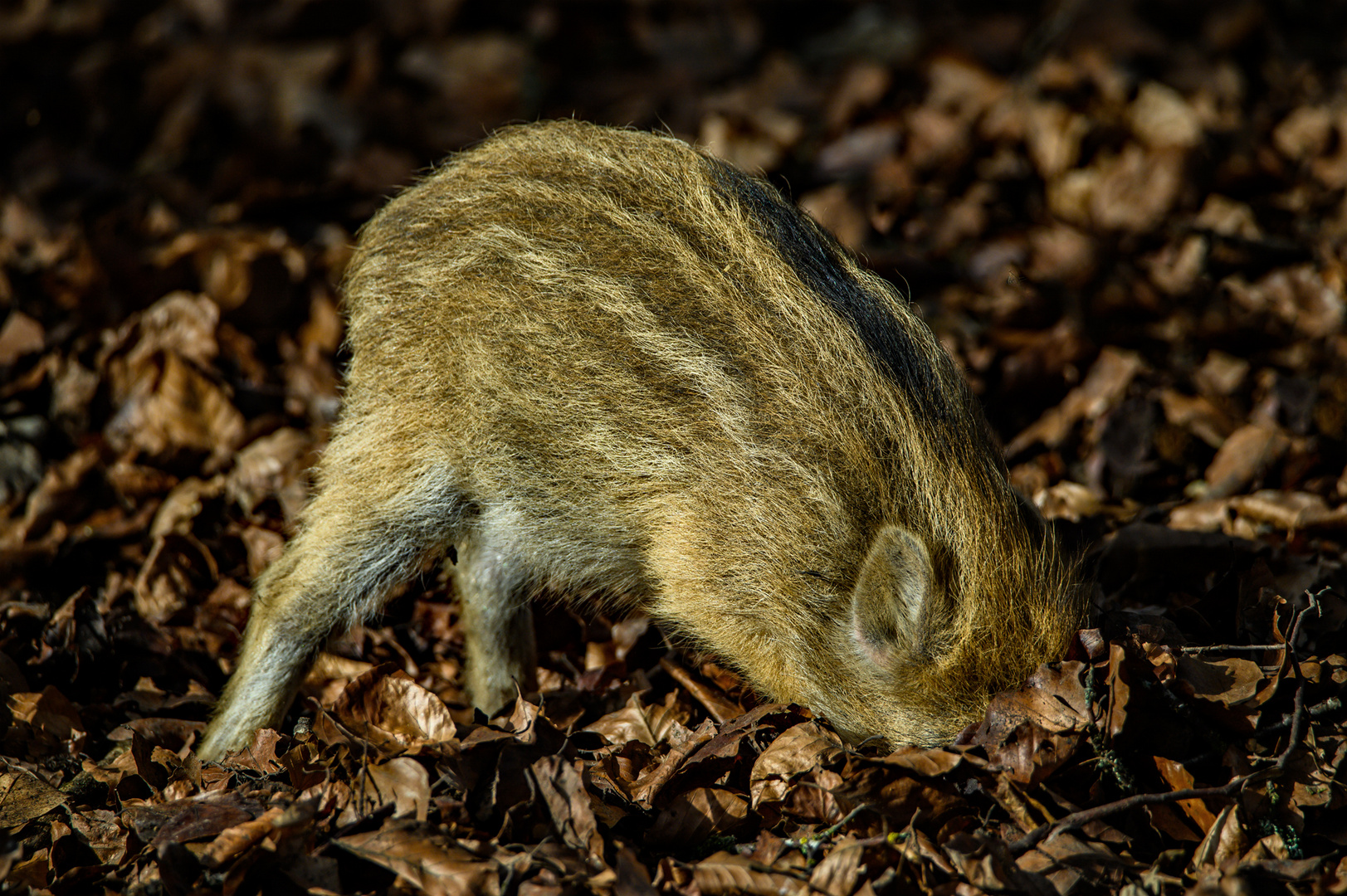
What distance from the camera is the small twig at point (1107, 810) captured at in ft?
7.14

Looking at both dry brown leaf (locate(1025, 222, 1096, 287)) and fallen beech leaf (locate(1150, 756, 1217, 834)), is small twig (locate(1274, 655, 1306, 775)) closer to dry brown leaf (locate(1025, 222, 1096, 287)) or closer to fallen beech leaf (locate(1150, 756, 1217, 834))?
fallen beech leaf (locate(1150, 756, 1217, 834))

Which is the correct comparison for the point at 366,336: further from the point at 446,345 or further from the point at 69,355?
the point at 69,355

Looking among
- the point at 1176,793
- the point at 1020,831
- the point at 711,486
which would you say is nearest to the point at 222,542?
the point at 711,486

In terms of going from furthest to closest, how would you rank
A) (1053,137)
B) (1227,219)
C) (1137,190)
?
1. (1053,137)
2. (1137,190)
3. (1227,219)

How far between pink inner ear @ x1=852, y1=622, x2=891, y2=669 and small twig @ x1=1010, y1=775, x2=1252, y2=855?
47 cm

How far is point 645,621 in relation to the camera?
3334mm

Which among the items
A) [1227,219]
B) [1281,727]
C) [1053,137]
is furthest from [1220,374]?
[1281,727]

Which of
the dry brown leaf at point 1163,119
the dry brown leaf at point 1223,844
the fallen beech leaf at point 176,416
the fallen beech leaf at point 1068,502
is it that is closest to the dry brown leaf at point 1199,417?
the fallen beech leaf at point 1068,502

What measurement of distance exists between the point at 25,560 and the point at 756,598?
2.43 meters

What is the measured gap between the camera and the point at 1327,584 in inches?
114

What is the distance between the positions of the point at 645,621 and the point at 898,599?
3.61 feet

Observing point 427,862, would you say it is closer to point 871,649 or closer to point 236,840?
point 236,840

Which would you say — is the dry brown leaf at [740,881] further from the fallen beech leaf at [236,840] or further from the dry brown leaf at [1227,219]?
the dry brown leaf at [1227,219]

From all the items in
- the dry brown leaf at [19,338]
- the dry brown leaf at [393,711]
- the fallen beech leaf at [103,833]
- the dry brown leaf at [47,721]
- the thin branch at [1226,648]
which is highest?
the thin branch at [1226,648]
